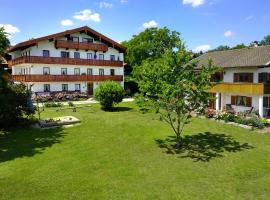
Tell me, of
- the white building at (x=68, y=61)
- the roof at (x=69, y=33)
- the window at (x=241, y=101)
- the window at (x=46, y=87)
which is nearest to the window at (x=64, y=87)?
the white building at (x=68, y=61)

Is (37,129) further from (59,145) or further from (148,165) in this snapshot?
(148,165)

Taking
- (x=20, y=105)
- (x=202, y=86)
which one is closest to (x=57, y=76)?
(x=20, y=105)

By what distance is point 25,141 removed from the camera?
62.3 ft

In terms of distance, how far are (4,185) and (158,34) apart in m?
48.7

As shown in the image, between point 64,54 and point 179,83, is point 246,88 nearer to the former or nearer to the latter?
point 179,83

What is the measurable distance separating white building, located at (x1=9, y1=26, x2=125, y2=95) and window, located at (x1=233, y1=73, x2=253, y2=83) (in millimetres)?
23911

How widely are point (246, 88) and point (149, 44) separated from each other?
29.9 metres

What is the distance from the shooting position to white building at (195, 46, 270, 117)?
90.4 feet

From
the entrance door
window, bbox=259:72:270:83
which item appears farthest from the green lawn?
the entrance door

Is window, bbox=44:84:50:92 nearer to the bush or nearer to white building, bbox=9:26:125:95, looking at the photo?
white building, bbox=9:26:125:95

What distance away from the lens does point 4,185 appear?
1186 centimetres

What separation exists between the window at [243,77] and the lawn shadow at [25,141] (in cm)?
1939

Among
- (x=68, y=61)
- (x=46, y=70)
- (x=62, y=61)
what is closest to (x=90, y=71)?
(x=68, y=61)

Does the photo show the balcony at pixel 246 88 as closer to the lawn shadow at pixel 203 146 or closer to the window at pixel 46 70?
the lawn shadow at pixel 203 146
